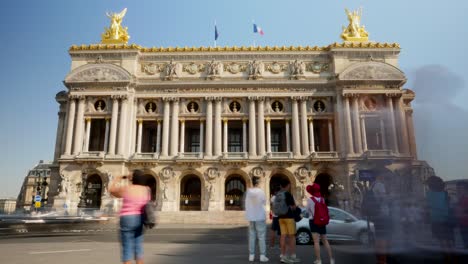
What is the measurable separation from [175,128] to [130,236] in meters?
36.3

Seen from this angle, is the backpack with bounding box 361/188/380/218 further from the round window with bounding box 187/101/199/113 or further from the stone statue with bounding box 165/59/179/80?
the stone statue with bounding box 165/59/179/80

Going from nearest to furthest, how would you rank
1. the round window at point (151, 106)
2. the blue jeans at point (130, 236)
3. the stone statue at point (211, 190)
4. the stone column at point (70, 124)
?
the blue jeans at point (130, 236) → the stone statue at point (211, 190) → the stone column at point (70, 124) → the round window at point (151, 106)

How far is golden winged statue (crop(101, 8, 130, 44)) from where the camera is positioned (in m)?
45.8

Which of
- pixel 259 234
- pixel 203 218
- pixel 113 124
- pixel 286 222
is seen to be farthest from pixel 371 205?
pixel 113 124

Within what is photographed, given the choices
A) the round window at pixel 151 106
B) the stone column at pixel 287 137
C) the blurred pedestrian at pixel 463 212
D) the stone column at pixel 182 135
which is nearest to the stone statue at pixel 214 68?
the stone column at pixel 182 135

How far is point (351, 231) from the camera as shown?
49.6 ft

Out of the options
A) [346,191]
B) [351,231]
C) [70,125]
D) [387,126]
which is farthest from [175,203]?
[351,231]

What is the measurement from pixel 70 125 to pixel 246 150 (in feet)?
70.7

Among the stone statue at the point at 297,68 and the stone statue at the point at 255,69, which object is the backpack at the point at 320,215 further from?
the stone statue at the point at 297,68

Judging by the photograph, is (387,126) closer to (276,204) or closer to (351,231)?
(351,231)

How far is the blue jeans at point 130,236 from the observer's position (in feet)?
20.8

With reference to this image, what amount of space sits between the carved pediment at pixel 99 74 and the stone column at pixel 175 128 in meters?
6.40

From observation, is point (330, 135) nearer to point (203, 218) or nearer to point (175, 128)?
point (203, 218)

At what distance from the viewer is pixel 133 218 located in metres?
6.42
